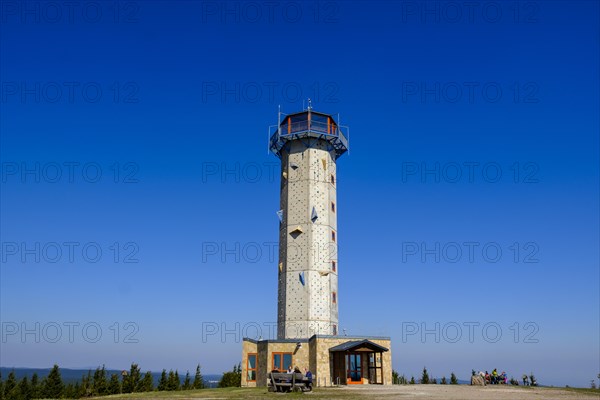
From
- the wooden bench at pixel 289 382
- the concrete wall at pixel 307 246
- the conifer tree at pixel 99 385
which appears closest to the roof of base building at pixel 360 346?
the concrete wall at pixel 307 246

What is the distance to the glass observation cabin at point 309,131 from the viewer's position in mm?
44500

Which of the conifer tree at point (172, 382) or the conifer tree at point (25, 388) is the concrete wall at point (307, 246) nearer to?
the conifer tree at point (172, 382)

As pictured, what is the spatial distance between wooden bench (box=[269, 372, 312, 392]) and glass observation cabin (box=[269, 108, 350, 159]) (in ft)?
74.7

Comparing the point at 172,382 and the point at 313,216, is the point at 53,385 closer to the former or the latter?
the point at 172,382

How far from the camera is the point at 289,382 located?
2630cm

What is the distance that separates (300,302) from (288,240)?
5.29 metres

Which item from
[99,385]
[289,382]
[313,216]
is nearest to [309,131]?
[313,216]

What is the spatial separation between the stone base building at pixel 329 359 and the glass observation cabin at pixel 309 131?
16984 millimetres

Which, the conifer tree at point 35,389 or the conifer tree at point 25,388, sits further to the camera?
the conifer tree at point 25,388

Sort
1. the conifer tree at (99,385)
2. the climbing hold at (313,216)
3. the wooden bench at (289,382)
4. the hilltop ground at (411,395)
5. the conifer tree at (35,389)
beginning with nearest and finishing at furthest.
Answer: the hilltop ground at (411,395) → the wooden bench at (289,382) → the climbing hold at (313,216) → the conifer tree at (99,385) → the conifer tree at (35,389)

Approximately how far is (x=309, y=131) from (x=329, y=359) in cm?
1905

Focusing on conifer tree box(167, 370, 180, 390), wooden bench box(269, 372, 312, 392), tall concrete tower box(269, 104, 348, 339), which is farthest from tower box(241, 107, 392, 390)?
conifer tree box(167, 370, 180, 390)

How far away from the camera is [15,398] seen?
264 feet

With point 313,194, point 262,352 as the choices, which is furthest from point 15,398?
point 313,194
